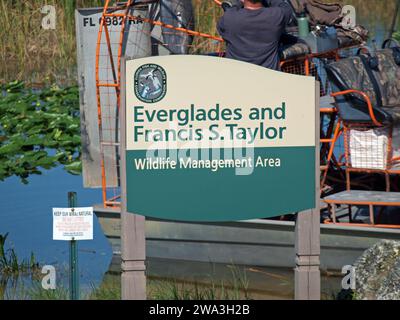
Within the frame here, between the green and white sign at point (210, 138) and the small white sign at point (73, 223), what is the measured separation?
805 mm

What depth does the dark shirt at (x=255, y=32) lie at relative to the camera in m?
9.48

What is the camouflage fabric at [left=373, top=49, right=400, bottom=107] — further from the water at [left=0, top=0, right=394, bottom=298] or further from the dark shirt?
the water at [left=0, top=0, right=394, bottom=298]

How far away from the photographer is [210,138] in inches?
270

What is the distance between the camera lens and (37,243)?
10.5m

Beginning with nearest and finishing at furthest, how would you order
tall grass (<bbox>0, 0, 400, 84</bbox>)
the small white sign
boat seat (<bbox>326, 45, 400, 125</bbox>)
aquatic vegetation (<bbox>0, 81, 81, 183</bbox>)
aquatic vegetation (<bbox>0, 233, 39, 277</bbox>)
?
the small white sign
aquatic vegetation (<bbox>0, 233, 39, 277</bbox>)
boat seat (<bbox>326, 45, 400, 125</bbox>)
aquatic vegetation (<bbox>0, 81, 81, 183</bbox>)
tall grass (<bbox>0, 0, 400, 84</bbox>)

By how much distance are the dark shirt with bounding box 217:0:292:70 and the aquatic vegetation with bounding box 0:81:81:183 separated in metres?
3.97

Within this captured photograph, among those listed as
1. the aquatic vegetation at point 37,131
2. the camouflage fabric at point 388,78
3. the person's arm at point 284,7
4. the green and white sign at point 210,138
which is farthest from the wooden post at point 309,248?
the aquatic vegetation at point 37,131

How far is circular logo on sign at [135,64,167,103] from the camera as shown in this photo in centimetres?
685

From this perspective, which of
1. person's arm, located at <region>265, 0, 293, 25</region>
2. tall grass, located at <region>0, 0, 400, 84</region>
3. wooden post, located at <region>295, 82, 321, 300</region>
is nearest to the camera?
wooden post, located at <region>295, 82, 321, 300</region>

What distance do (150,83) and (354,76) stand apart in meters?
3.81

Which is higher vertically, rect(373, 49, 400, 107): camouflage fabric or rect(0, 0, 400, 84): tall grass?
rect(0, 0, 400, 84): tall grass

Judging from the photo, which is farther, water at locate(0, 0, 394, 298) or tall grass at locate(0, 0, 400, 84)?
tall grass at locate(0, 0, 400, 84)

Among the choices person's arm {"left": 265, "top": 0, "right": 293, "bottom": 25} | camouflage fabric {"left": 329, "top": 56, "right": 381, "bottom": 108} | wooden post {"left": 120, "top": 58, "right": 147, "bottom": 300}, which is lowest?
wooden post {"left": 120, "top": 58, "right": 147, "bottom": 300}

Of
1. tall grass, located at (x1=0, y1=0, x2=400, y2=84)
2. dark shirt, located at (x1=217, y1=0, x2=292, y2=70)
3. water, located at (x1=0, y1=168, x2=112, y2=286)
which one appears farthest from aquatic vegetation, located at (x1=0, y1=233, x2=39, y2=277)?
tall grass, located at (x1=0, y1=0, x2=400, y2=84)
